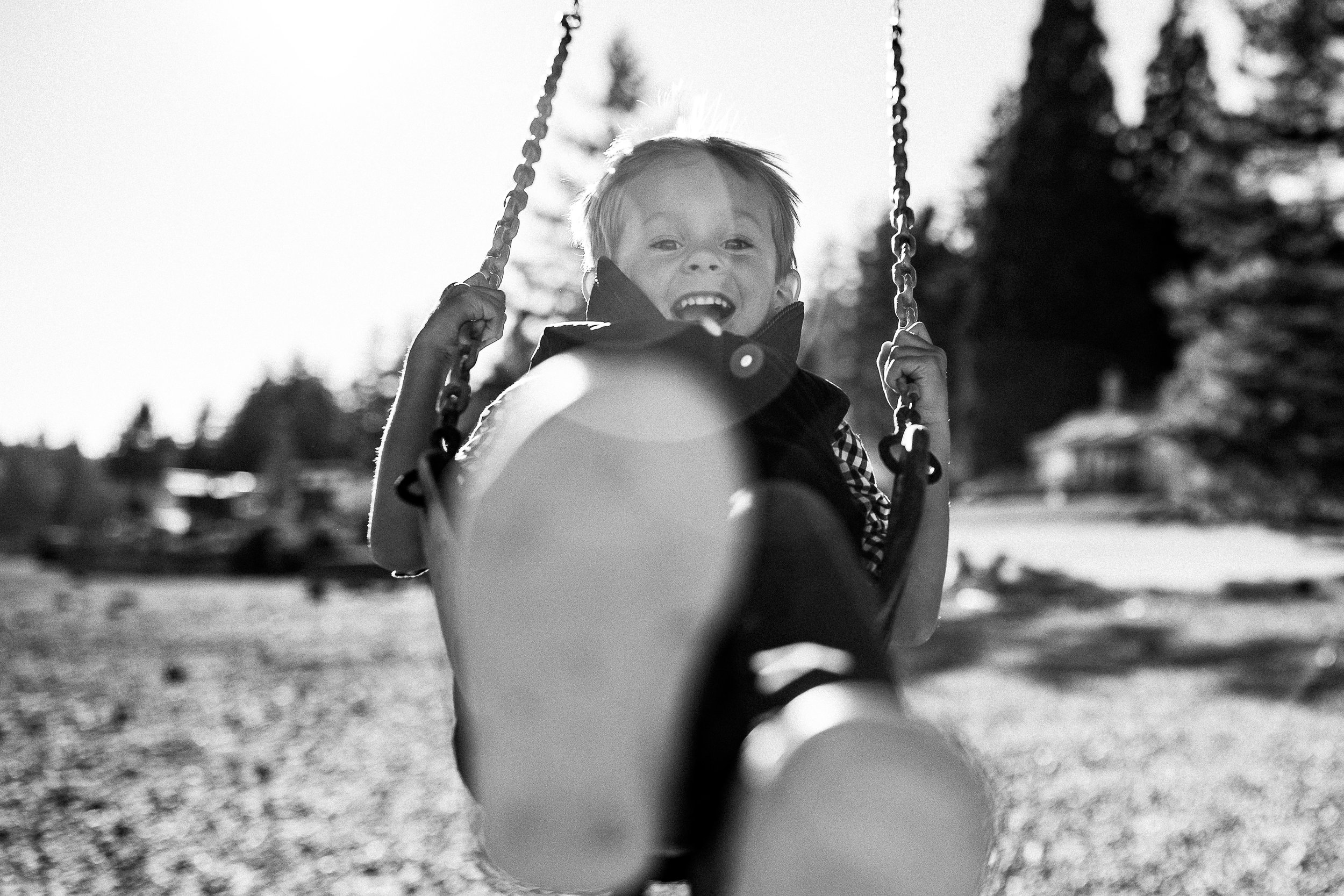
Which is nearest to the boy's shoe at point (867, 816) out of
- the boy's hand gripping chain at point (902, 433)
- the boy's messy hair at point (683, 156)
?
the boy's hand gripping chain at point (902, 433)

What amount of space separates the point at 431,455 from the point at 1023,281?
43.4 m

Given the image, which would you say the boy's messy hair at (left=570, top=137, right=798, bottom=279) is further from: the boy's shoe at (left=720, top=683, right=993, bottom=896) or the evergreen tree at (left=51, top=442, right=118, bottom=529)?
the evergreen tree at (left=51, top=442, right=118, bottom=529)

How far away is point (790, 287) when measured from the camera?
2.14m

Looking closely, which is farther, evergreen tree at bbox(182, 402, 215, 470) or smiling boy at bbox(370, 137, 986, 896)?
evergreen tree at bbox(182, 402, 215, 470)

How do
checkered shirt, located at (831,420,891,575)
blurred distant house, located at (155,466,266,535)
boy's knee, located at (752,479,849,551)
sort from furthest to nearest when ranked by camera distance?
blurred distant house, located at (155,466,266,535), checkered shirt, located at (831,420,891,575), boy's knee, located at (752,479,849,551)

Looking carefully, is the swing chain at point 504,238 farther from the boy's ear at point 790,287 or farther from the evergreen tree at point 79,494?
the evergreen tree at point 79,494

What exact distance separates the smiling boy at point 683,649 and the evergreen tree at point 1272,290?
13.4 m

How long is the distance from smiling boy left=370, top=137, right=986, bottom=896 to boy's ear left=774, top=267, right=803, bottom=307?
1.73ft

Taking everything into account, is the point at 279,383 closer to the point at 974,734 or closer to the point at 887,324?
the point at 887,324

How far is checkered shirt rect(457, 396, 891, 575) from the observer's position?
1.54m

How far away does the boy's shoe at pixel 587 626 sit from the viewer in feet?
4.02

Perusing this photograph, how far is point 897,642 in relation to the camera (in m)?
1.87

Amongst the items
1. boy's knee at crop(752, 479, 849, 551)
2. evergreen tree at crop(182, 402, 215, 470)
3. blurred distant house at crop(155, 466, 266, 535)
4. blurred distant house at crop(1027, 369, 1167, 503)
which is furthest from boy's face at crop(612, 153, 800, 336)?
evergreen tree at crop(182, 402, 215, 470)

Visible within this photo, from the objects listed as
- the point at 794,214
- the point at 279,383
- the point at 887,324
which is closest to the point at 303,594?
the point at 794,214
